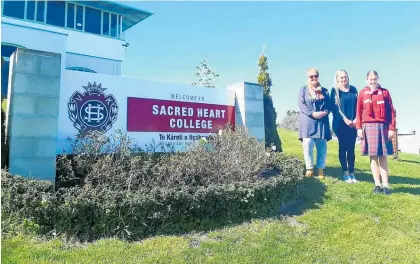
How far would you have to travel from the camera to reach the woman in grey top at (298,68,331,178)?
691 centimetres

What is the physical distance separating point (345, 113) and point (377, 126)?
96 centimetres

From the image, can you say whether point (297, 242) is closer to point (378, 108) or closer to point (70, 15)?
point (378, 108)

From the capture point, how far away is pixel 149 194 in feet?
13.7

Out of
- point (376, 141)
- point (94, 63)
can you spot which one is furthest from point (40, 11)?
point (376, 141)

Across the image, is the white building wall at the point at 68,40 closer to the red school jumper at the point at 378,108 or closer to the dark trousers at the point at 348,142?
the dark trousers at the point at 348,142

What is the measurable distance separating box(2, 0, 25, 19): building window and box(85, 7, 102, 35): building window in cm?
318

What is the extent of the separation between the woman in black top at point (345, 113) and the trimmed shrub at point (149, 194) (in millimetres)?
1360

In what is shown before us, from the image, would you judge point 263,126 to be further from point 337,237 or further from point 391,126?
point 337,237

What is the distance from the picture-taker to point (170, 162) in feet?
18.2

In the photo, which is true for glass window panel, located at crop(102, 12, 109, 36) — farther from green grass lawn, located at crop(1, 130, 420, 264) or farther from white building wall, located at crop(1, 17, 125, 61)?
green grass lawn, located at crop(1, 130, 420, 264)

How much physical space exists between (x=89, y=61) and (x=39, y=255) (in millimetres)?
17424

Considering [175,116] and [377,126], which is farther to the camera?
[175,116]

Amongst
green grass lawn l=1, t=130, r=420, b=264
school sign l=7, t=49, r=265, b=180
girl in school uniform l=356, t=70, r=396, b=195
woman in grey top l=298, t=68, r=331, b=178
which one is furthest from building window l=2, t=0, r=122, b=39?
green grass lawn l=1, t=130, r=420, b=264

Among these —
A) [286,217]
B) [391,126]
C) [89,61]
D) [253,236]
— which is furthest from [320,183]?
[89,61]
